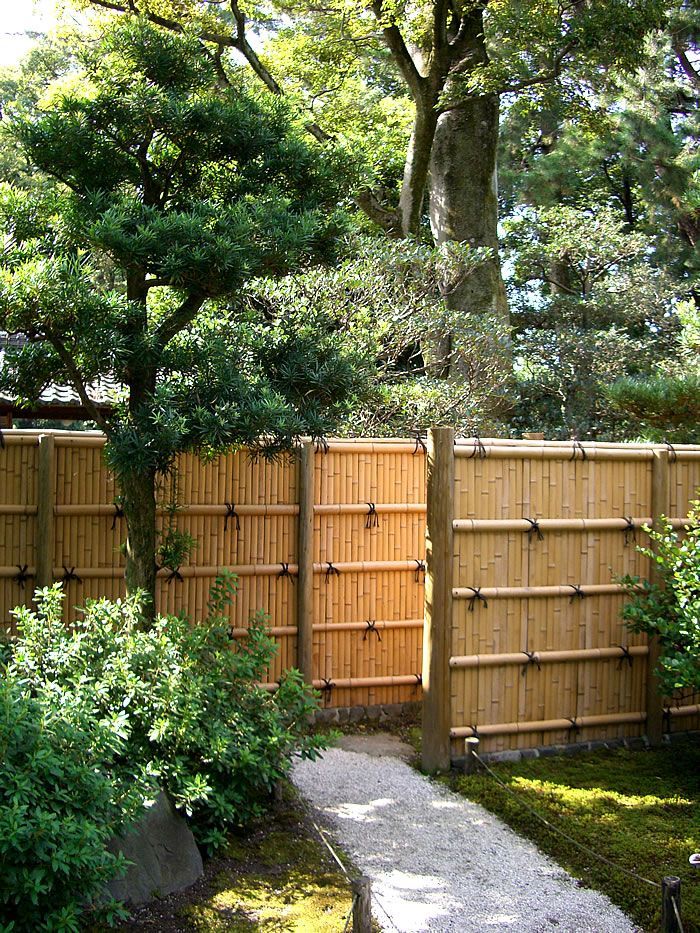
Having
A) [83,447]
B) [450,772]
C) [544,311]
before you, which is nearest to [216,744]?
[450,772]

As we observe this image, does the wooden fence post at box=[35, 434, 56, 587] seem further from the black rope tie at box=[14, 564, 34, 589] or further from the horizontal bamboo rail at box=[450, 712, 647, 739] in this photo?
the horizontal bamboo rail at box=[450, 712, 647, 739]

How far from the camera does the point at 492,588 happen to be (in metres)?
5.49

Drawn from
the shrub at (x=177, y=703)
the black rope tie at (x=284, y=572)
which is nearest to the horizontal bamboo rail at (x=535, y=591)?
the black rope tie at (x=284, y=572)

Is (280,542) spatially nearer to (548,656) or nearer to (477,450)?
(477,450)

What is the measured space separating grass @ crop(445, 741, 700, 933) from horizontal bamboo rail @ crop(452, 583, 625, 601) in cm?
99

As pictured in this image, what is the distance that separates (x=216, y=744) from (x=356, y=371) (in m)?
2.07

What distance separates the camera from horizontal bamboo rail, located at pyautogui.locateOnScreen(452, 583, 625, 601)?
541cm

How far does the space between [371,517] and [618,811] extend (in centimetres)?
239

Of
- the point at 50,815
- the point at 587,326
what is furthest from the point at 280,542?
the point at 587,326

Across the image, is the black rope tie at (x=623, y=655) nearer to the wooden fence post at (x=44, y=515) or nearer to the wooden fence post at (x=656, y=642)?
the wooden fence post at (x=656, y=642)

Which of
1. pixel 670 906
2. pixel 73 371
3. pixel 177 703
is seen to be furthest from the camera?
pixel 73 371

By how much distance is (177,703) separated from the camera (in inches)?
148

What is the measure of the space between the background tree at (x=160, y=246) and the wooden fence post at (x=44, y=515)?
2.27 ft

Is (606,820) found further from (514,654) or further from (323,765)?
(323,765)
